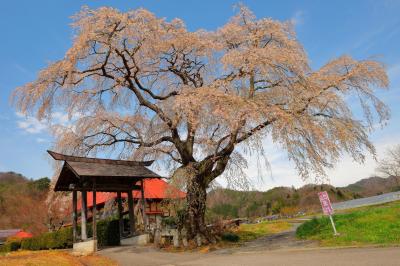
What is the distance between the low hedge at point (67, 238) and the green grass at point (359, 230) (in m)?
9.67

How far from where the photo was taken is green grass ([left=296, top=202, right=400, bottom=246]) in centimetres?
1025

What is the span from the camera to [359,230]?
11898 millimetres

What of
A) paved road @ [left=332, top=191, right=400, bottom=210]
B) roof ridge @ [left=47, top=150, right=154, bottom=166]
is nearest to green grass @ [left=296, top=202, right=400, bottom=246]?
roof ridge @ [left=47, top=150, right=154, bottom=166]

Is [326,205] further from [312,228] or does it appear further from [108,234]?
[108,234]

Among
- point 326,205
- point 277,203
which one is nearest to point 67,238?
point 326,205

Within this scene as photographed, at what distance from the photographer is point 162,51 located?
15.7 metres

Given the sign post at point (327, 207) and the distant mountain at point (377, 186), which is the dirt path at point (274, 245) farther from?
the distant mountain at point (377, 186)

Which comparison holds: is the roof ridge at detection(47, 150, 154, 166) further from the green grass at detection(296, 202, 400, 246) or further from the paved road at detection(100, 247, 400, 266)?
the green grass at detection(296, 202, 400, 246)

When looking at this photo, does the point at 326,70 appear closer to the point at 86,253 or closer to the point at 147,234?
the point at 147,234

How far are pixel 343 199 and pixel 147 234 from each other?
42650 mm

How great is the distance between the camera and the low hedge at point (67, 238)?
61.6ft

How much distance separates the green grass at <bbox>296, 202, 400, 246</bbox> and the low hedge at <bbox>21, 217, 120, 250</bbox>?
9.67 metres

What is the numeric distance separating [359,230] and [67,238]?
1654cm

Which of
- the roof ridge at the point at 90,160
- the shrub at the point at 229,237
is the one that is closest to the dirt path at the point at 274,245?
the shrub at the point at 229,237
